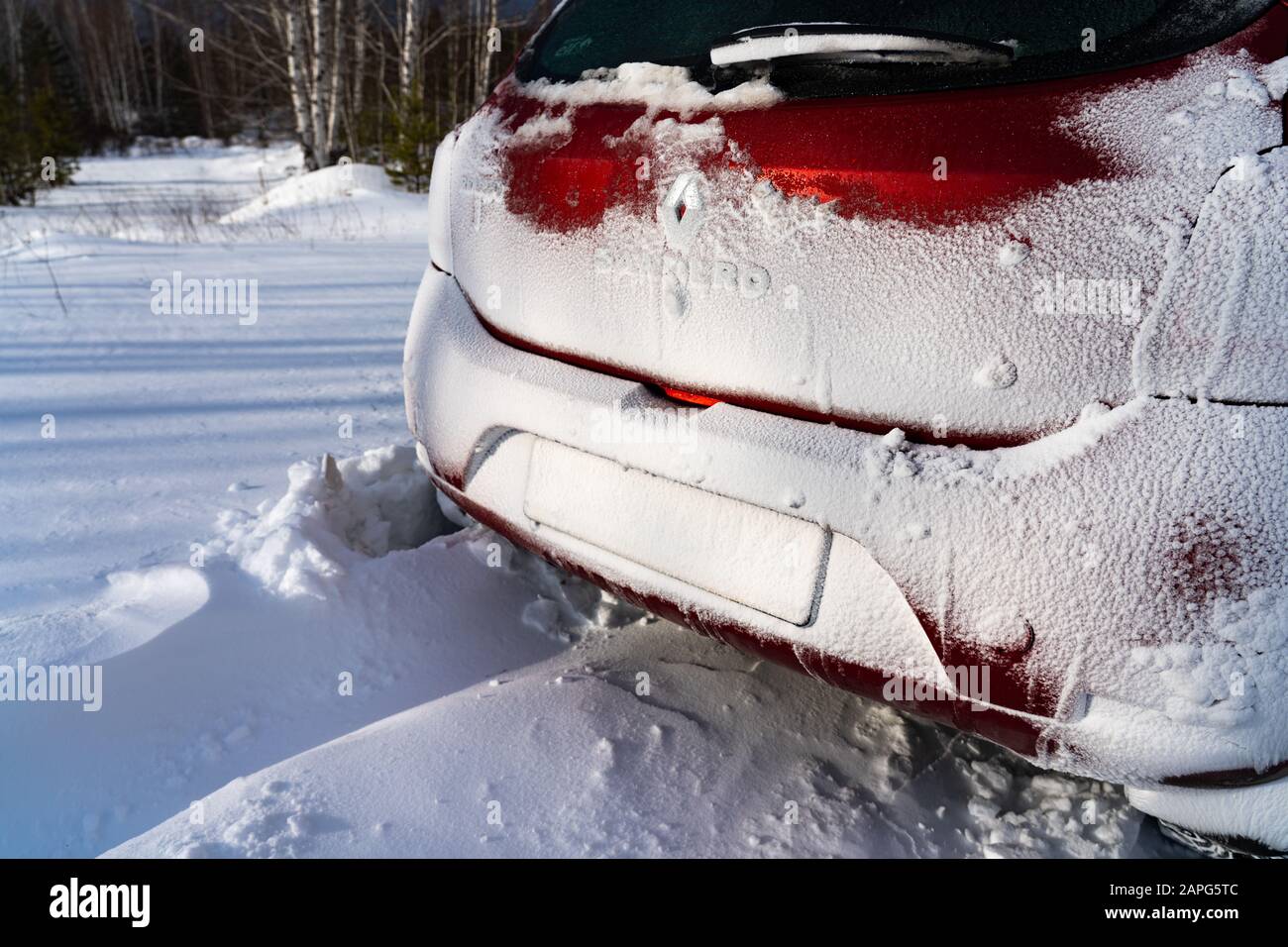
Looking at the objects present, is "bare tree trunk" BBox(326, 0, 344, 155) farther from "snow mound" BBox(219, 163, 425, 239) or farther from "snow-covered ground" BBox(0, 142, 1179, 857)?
"snow-covered ground" BBox(0, 142, 1179, 857)

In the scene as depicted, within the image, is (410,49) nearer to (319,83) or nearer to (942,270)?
(319,83)

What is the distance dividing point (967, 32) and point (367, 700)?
1.68 meters

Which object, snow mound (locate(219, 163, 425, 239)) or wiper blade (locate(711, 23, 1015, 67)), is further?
snow mound (locate(219, 163, 425, 239))

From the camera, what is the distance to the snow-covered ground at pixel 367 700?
1462mm

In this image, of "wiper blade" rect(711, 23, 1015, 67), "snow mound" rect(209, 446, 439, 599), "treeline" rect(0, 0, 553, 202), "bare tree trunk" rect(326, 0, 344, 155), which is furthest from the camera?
"bare tree trunk" rect(326, 0, 344, 155)

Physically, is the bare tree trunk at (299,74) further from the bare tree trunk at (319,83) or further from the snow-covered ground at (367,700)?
the snow-covered ground at (367,700)

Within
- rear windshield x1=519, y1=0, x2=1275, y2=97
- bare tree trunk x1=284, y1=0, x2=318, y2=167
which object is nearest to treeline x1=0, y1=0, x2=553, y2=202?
bare tree trunk x1=284, y1=0, x2=318, y2=167

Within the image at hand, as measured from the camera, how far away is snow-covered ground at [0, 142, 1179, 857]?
1462 mm

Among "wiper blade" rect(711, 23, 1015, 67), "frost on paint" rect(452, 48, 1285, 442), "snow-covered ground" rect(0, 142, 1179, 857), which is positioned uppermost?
→ "wiper blade" rect(711, 23, 1015, 67)

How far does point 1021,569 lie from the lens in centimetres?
114

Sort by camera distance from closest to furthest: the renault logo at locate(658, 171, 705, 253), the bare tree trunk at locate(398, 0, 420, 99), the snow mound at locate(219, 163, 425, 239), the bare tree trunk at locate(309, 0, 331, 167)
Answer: the renault logo at locate(658, 171, 705, 253), the snow mound at locate(219, 163, 425, 239), the bare tree trunk at locate(309, 0, 331, 167), the bare tree trunk at locate(398, 0, 420, 99)

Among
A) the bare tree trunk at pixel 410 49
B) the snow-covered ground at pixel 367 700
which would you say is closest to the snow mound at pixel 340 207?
the bare tree trunk at pixel 410 49
